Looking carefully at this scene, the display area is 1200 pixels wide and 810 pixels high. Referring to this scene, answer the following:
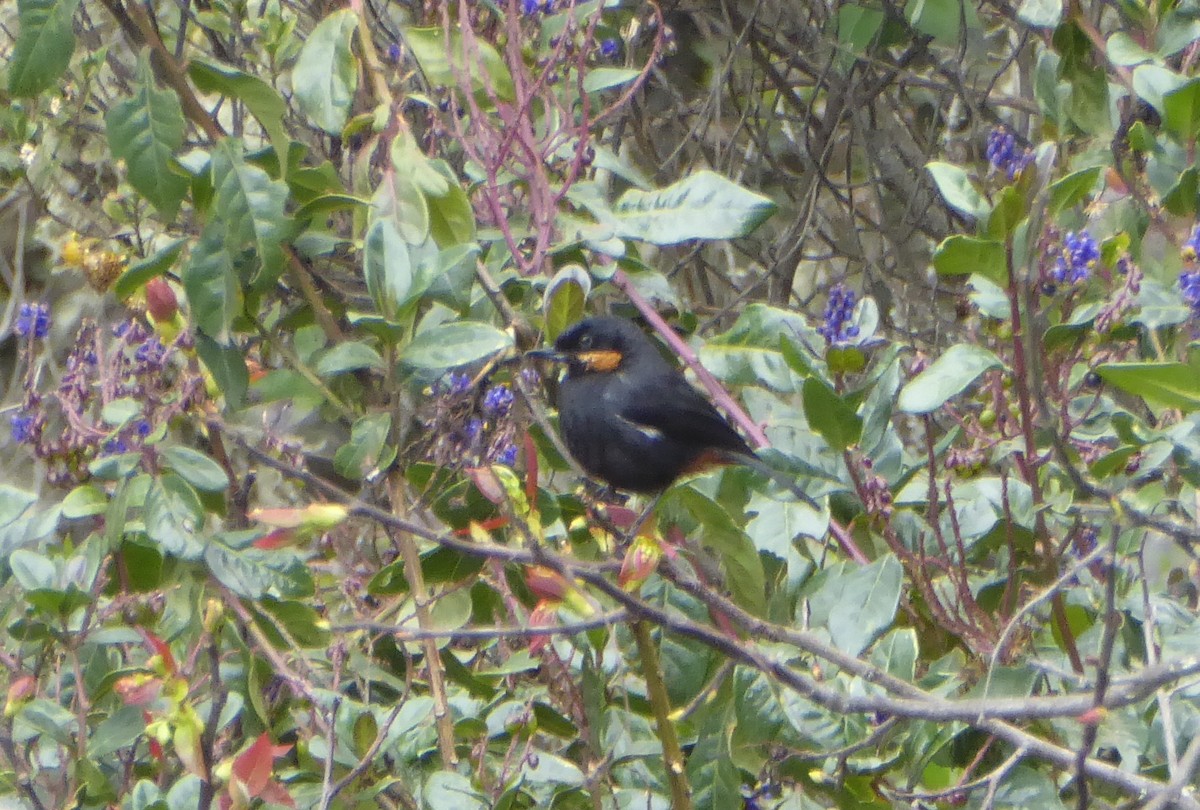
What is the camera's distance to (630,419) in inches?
113

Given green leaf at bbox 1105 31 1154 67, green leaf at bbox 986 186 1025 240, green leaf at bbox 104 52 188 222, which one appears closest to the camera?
green leaf at bbox 986 186 1025 240

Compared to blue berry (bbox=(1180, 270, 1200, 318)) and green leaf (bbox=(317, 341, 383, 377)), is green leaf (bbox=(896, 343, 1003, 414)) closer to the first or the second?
blue berry (bbox=(1180, 270, 1200, 318))

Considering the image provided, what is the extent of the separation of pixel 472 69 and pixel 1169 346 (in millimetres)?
1182

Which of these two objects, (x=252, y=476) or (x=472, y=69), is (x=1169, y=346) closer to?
(x=472, y=69)

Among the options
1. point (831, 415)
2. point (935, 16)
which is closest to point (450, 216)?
→ point (831, 415)

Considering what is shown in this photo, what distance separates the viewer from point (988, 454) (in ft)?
7.60

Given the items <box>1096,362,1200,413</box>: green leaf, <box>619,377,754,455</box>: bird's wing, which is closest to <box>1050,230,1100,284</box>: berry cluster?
<box>1096,362,1200,413</box>: green leaf

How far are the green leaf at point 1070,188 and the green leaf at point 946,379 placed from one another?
190 millimetres

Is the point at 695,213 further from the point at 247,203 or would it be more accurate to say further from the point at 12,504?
the point at 12,504

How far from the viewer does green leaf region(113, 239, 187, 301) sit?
73.5 inches

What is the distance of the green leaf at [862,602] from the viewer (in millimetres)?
1698

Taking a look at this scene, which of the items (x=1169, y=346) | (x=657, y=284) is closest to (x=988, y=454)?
(x=1169, y=346)

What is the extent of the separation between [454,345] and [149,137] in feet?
1.71

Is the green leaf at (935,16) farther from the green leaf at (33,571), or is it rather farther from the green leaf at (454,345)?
the green leaf at (33,571)
